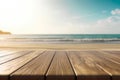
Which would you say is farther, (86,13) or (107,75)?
(86,13)

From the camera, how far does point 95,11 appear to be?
60.7 m

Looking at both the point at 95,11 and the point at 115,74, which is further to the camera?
the point at 95,11

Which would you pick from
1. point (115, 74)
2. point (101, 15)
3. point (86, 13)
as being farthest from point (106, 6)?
point (115, 74)

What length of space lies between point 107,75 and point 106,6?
60.7 meters

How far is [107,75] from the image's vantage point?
3.34ft
